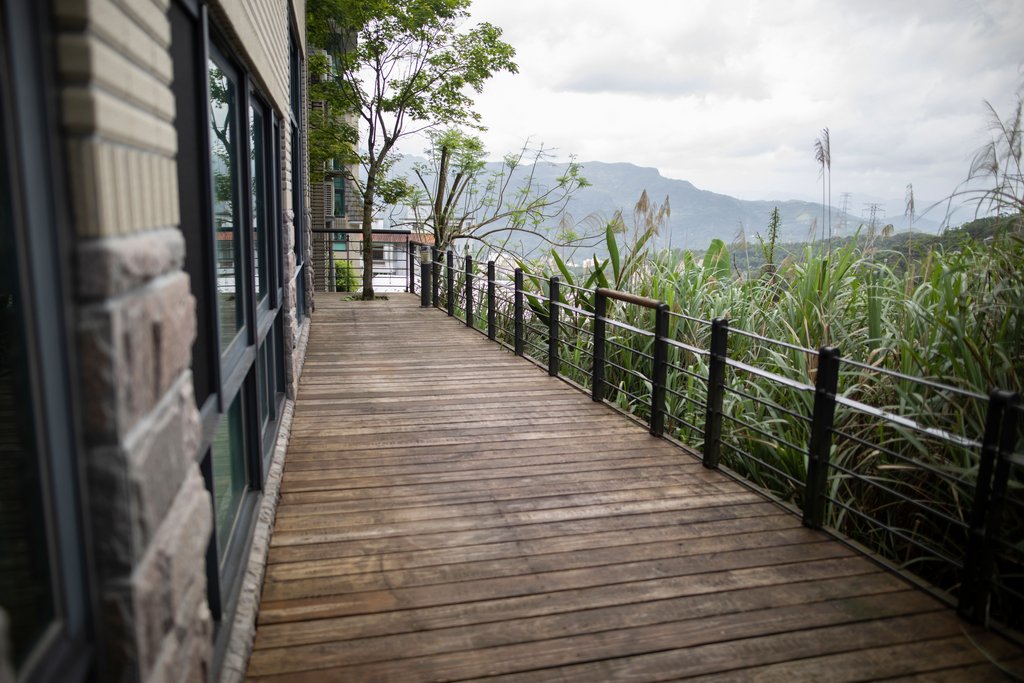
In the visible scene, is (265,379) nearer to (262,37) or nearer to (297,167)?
(262,37)

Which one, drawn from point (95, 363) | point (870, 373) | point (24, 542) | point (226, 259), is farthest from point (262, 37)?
point (870, 373)

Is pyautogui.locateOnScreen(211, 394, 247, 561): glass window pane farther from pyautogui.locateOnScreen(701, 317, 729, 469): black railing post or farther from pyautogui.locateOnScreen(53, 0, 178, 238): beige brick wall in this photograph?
pyautogui.locateOnScreen(701, 317, 729, 469): black railing post

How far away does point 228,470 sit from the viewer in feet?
9.87

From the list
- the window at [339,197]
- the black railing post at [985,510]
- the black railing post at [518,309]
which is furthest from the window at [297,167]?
the window at [339,197]

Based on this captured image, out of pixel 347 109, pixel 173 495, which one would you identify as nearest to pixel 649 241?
pixel 173 495

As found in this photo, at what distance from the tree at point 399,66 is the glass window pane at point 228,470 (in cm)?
1030

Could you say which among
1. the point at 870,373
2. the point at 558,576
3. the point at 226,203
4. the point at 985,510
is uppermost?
the point at 226,203

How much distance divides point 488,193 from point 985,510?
13.1m

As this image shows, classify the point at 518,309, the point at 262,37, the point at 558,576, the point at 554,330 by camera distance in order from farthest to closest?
the point at 518,309 → the point at 554,330 → the point at 262,37 → the point at 558,576

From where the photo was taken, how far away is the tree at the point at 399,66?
41.3ft

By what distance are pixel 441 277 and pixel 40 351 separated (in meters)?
11.8

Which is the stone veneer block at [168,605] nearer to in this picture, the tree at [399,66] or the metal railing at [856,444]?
the metal railing at [856,444]

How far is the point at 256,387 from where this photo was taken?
357cm

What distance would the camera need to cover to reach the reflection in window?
275 centimetres
